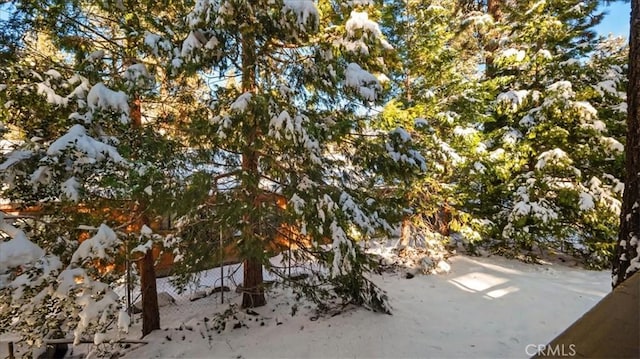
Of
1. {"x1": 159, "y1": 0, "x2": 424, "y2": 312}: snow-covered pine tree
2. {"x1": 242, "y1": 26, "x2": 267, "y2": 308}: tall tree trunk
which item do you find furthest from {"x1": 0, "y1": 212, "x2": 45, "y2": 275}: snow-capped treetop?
{"x1": 242, "y1": 26, "x2": 267, "y2": 308}: tall tree trunk

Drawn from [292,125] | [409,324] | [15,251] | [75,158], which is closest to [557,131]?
[409,324]

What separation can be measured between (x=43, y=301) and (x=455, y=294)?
6433 millimetres

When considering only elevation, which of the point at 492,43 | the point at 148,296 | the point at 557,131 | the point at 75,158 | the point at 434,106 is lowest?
the point at 148,296

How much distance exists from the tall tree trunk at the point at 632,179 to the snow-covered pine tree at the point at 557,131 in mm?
5057

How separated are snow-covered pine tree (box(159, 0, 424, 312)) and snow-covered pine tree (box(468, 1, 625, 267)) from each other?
14.2 ft

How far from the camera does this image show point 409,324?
16.6 feet

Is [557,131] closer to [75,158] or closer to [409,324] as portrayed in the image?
[409,324]

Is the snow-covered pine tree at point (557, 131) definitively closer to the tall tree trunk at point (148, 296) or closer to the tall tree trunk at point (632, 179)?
the tall tree trunk at point (632, 179)

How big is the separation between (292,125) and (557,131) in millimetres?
6855

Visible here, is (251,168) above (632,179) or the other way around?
above

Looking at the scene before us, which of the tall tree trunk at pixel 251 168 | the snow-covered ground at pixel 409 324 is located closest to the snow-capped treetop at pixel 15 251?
the tall tree trunk at pixel 251 168

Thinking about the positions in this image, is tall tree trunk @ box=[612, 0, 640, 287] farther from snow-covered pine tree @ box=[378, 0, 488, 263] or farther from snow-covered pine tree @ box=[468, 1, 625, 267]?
snow-covered pine tree @ box=[468, 1, 625, 267]

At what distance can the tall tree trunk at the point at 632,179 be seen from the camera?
2.53 meters

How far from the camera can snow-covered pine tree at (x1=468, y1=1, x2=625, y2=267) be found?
7.38 meters
